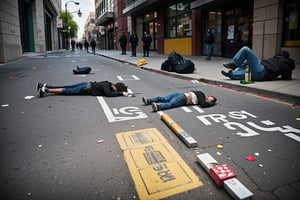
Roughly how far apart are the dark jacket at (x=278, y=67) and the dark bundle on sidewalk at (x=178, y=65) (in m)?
3.23

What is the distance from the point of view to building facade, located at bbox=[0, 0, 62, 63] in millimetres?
17094

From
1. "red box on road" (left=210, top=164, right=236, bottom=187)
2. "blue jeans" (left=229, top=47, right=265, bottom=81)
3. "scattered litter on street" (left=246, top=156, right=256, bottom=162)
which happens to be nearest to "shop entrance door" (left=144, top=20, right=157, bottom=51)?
"blue jeans" (left=229, top=47, right=265, bottom=81)

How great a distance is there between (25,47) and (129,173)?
3238 cm

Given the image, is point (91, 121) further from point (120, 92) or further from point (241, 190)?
point (241, 190)

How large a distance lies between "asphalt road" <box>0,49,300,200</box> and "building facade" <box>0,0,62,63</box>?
1374 centimetres

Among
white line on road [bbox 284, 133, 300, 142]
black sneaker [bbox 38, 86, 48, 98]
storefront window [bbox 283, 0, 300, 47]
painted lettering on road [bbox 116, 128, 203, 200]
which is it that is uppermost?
storefront window [bbox 283, 0, 300, 47]

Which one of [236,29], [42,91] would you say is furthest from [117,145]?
[236,29]

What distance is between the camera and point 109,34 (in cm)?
4966

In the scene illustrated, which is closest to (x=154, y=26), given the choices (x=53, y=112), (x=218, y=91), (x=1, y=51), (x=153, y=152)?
(x=1, y=51)

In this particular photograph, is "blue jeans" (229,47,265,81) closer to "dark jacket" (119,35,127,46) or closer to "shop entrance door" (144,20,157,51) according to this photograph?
"dark jacket" (119,35,127,46)

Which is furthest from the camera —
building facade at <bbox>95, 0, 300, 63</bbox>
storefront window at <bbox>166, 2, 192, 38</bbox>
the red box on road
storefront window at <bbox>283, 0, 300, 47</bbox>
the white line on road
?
storefront window at <bbox>166, 2, 192, 38</bbox>

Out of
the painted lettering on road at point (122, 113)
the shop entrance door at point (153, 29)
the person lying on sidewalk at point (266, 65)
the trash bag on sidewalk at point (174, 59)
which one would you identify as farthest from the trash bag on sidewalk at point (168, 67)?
the shop entrance door at point (153, 29)

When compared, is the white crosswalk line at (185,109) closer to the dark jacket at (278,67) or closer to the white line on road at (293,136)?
the white line on road at (293,136)

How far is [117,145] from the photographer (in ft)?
11.0
